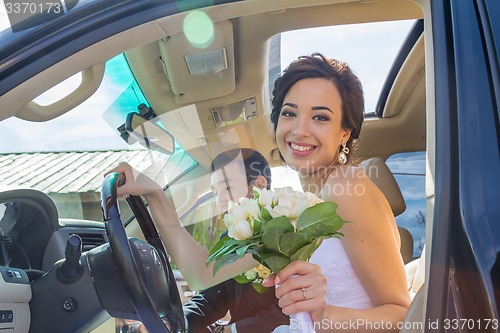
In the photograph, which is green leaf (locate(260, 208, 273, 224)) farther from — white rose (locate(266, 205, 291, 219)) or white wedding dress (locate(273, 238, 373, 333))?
white wedding dress (locate(273, 238, 373, 333))

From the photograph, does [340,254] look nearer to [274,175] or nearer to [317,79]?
[274,175]

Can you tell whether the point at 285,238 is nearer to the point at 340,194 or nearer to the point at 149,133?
the point at 340,194

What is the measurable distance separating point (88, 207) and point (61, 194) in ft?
0.51

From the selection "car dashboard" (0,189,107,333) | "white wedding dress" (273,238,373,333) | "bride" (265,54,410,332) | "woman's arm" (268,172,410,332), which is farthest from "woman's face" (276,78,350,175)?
"car dashboard" (0,189,107,333)

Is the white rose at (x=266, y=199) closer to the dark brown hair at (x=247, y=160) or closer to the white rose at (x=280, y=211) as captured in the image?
the white rose at (x=280, y=211)

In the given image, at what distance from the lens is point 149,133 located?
5.29 feet

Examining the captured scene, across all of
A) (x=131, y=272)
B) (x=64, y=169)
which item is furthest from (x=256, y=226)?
(x=64, y=169)

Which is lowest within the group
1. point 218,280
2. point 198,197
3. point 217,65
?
point 218,280

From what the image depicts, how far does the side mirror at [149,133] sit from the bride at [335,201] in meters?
0.14

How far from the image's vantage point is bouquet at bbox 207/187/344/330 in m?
0.98

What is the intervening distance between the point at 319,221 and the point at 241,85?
0.78 m

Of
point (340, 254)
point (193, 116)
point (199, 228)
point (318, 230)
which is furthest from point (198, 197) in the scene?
point (318, 230)

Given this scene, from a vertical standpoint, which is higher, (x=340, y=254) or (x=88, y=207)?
(x=88, y=207)

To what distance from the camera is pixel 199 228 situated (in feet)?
5.49
